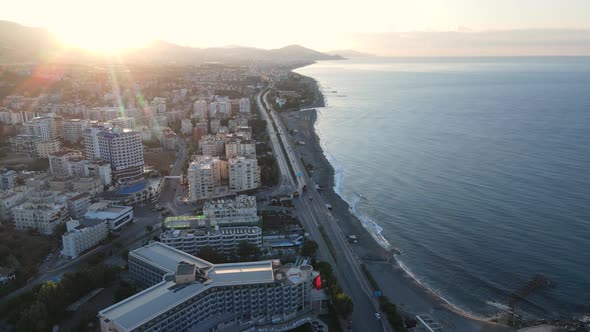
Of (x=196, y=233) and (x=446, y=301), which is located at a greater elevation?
(x=196, y=233)

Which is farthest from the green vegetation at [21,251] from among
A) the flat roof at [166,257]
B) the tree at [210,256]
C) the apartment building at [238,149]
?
the apartment building at [238,149]

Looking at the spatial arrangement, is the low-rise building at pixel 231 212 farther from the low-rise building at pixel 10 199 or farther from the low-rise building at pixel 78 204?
the low-rise building at pixel 10 199

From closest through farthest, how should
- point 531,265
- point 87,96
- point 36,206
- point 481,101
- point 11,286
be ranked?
point 11,286 < point 531,265 < point 36,206 < point 87,96 < point 481,101

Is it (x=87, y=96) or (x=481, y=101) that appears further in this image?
(x=481, y=101)

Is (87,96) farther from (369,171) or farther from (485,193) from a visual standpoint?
(485,193)

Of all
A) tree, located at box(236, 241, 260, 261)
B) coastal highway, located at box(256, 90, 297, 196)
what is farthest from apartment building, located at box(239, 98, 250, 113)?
tree, located at box(236, 241, 260, 261)

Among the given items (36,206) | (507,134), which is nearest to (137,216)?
(36,206)

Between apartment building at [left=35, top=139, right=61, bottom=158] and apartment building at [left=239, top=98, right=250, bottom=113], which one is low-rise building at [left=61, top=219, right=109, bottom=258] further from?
apartment building at [left=239, top=98, right=250, bottom=113]
